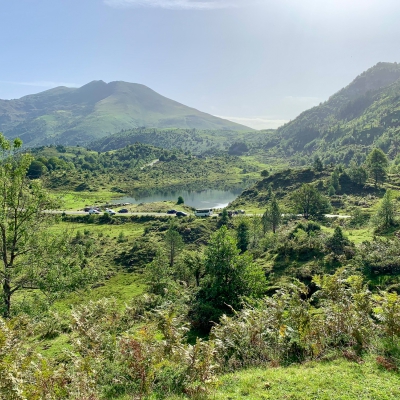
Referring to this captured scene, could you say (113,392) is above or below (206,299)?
above

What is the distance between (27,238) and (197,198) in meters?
154

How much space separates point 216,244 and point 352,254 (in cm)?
1547

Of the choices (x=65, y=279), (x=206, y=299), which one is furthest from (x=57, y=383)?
(x=206, y=299)

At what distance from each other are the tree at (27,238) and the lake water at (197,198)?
126 m

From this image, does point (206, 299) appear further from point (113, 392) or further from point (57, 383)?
point (57, 383)

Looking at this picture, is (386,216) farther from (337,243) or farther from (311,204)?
(311,204)

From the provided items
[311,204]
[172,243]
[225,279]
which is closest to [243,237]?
[172,243]

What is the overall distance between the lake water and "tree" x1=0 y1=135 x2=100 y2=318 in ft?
413

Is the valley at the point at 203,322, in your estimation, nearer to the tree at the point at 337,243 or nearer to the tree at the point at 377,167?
the tree at the point at 337,243

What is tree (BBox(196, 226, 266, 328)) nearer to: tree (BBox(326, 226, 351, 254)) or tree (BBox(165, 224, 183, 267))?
tree (BBox(326, 226, 351, 254))

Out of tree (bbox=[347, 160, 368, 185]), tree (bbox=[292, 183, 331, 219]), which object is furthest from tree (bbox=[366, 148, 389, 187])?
tree (bbox=[292, 183, 331, 219])

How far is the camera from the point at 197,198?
573ft

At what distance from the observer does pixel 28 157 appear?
21031 mm

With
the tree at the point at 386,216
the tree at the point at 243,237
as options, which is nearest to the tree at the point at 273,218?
the tree at the point at 243,237
